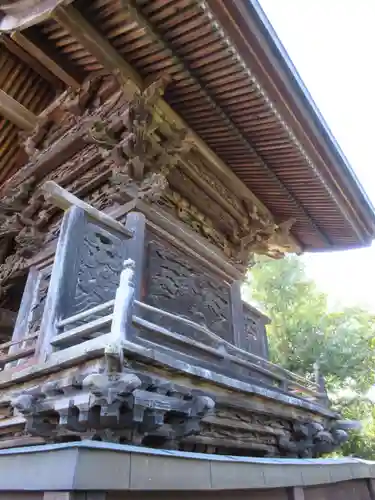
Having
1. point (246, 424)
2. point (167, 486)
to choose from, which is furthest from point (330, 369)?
point (167, 486)

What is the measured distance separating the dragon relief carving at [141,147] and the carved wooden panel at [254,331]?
2604mm

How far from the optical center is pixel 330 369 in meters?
11.0

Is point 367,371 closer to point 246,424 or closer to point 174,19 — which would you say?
point 246,424

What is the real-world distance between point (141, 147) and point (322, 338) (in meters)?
8.68

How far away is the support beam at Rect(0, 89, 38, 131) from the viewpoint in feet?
19.4

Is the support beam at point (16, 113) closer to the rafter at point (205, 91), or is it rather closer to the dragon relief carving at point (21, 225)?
the dragon relief carving at point (21, 225)

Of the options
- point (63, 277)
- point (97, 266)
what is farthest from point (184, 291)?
point (63, 277)

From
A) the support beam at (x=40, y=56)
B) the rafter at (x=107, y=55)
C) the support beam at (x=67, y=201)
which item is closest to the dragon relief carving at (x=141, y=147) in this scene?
the rafter at (x=107, y=55)

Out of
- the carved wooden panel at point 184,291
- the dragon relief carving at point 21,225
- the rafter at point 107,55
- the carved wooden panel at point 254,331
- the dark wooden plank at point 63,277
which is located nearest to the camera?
the dark wooden plank at point 63,277

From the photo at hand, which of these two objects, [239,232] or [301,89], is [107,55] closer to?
[301,89]

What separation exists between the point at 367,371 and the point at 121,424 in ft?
33.4

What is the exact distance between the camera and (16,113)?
243 inches

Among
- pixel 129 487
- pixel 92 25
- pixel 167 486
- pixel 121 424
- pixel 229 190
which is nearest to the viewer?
pixel 129 487

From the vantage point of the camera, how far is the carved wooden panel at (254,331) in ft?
20.7
